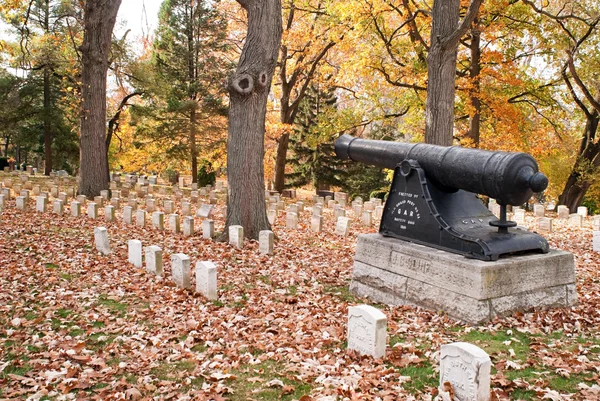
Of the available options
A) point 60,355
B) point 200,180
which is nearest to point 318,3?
point 200,180

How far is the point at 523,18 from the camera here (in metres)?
15.1

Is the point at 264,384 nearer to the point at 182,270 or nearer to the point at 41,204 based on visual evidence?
the point at 182,270

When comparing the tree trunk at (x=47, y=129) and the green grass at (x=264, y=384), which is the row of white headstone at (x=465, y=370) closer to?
the green grass at (x=264, y=384)

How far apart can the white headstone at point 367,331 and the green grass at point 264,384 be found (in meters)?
0.72

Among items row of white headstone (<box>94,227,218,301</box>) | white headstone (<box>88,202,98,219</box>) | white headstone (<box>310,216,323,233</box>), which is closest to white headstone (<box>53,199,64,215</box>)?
white headstone (<box>88,202,98,219</box>)

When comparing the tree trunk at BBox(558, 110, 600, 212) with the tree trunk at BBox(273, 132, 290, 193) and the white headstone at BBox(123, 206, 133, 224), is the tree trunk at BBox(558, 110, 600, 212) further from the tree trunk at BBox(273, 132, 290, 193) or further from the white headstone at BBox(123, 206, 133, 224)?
the white headstone at BBox(123, 206, 133, 224)

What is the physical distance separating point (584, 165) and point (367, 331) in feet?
58.6

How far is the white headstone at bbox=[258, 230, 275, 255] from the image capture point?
30.1ft

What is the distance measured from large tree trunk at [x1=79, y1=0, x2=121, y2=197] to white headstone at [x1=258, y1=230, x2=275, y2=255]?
912cm

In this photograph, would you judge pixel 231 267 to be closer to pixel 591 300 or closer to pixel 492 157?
pixel 492 157

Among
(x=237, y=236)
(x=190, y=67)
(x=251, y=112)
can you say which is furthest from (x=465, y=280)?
(x=190, y=67)

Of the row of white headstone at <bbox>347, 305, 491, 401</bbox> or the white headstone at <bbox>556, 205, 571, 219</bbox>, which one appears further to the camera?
the white headstone at <bbox>556, 205, 571, 219</bbox>

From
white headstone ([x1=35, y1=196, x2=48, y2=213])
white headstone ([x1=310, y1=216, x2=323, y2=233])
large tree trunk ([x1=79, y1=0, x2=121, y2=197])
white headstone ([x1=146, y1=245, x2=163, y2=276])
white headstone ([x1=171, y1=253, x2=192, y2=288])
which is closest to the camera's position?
white headstone ([x1=171, y1=253, x2=192, y2=288])

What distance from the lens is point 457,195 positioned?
6551mm
